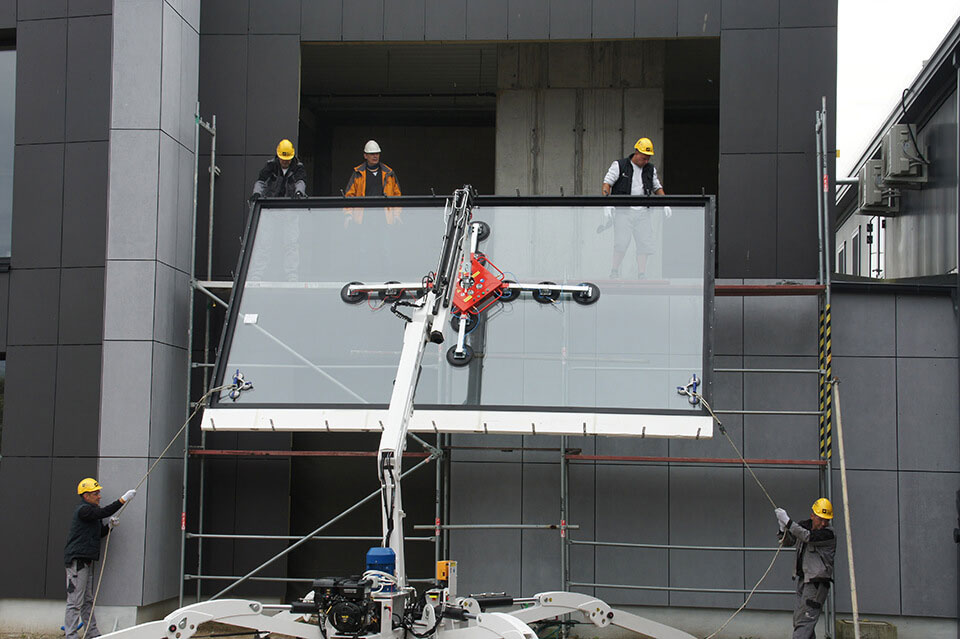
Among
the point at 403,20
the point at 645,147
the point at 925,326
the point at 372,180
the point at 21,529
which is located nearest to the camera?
the point at 645,147

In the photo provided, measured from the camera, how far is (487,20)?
15.3m

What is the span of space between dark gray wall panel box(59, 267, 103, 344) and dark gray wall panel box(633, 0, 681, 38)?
7230 mm

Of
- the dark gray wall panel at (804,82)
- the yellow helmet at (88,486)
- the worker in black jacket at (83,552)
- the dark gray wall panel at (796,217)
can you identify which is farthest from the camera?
the dark gray wall panel at (804,82)

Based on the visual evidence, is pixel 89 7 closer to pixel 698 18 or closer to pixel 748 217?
pixel 698 18

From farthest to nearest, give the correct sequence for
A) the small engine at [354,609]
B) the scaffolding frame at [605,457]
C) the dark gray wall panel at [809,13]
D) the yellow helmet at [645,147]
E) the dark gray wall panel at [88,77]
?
the dark gray wall panel at [809,13] → the dark gray wall panel at [88,77] → the yellow helmet at [645,147] → the scaffolding frame at [605,457] → the small engine at [354,609]

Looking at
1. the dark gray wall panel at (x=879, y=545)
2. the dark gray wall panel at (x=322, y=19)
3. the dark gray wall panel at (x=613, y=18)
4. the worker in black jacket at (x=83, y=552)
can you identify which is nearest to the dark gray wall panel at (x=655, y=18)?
the dark gray wall panel at (x=613, y=18)

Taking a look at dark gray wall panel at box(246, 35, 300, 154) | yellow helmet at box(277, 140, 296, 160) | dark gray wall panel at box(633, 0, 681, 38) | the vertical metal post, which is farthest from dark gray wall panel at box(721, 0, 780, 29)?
the vertical metal post

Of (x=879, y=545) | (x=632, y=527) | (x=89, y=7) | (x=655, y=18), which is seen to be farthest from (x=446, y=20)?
(x=879, y=545)

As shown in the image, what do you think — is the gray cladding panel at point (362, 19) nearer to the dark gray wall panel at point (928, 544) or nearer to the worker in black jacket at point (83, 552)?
the worker in black jacket at point (83, 552)

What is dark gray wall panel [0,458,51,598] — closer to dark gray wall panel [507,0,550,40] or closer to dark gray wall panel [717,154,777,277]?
dark gray wall panel [507,0,550,40]

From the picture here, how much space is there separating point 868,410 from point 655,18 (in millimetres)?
5460

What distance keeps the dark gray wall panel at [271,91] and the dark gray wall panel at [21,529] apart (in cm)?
470

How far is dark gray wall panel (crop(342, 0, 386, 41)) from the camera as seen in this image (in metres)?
15.4

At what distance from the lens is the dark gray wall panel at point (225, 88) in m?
15.2
